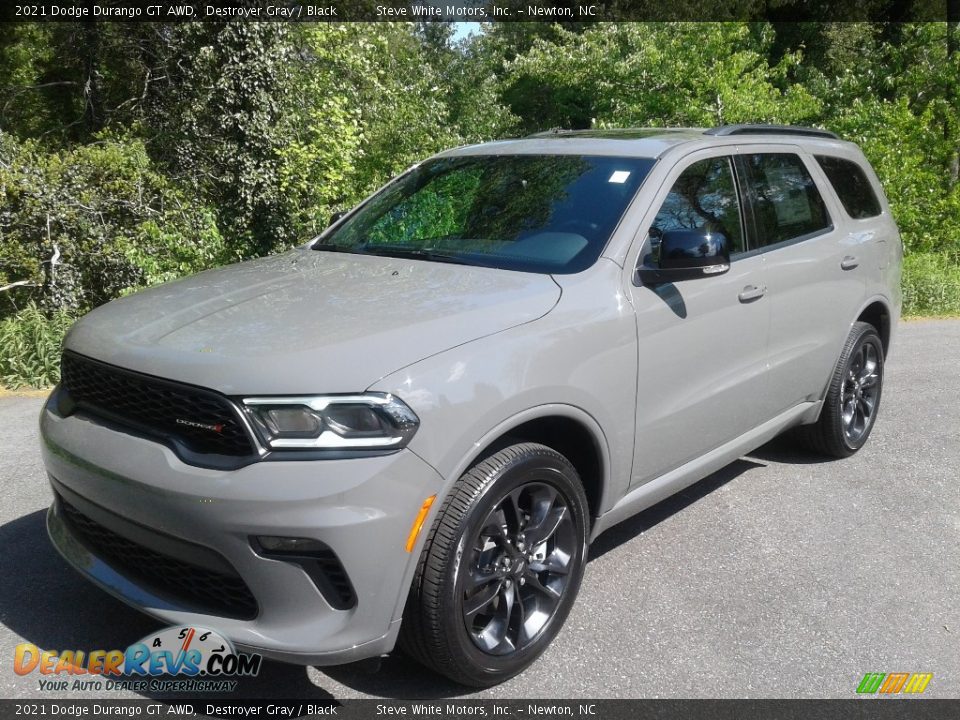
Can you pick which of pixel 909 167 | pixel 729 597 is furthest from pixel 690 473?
pixel 909 167

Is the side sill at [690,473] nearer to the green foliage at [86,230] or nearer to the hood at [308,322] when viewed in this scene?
the hood at [308,322]

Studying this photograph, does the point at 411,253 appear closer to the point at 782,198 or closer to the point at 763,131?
the point at 782,198

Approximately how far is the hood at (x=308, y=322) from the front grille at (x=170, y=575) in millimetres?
597

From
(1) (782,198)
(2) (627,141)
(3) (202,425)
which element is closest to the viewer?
(3) (202,425)

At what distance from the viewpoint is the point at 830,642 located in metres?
3.58

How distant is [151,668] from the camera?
322cm

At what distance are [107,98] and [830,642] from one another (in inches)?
615

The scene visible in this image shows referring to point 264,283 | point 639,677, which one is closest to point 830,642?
point 639,677

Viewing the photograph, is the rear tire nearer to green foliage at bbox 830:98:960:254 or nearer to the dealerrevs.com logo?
the dealerrevs.com logo

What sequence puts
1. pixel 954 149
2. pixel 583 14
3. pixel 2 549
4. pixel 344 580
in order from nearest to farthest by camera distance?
pixel 344 580 < pixel 2 549 < pixel 954 149 < pixel 583 14

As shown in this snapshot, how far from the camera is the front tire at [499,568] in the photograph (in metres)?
2.91

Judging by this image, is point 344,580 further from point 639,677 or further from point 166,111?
point 166,111

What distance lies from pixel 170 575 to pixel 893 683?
257cm

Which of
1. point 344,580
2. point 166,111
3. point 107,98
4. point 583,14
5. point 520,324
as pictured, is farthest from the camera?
point 583,14
